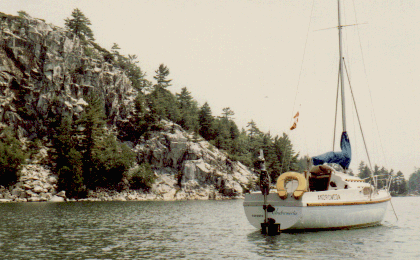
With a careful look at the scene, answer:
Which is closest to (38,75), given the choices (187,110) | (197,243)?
(187,110)

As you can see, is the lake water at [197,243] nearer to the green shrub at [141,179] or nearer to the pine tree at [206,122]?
the green shrub at [141,179]

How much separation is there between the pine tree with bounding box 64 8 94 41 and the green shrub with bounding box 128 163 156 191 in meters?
56.6

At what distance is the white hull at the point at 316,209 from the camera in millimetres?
25547

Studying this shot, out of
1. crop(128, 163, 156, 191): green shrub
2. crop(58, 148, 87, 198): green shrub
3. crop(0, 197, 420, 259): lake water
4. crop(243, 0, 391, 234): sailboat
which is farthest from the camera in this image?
crop(128, 163, 156, 191): green shrub

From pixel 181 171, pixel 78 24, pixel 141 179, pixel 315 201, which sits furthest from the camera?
pixel 78 24

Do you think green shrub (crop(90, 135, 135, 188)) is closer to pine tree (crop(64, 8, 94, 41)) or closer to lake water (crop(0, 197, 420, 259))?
pine tree (crop(64, 8, 94, 41))

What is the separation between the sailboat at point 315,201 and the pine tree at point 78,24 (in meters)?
120

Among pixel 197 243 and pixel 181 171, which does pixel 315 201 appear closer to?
pixel 197 243

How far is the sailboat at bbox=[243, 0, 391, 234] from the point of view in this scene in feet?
84.2

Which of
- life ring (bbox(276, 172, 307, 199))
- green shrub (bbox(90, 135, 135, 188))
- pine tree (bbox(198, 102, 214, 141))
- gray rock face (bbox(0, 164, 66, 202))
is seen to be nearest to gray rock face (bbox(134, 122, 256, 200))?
green shrub (bbox(90, 135, 135, 188))

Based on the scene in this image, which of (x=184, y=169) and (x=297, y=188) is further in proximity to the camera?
(x=184, y=169)

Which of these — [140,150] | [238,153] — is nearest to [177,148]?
[140,150]

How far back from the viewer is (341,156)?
31.0 meters

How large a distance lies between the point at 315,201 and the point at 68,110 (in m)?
86.4
